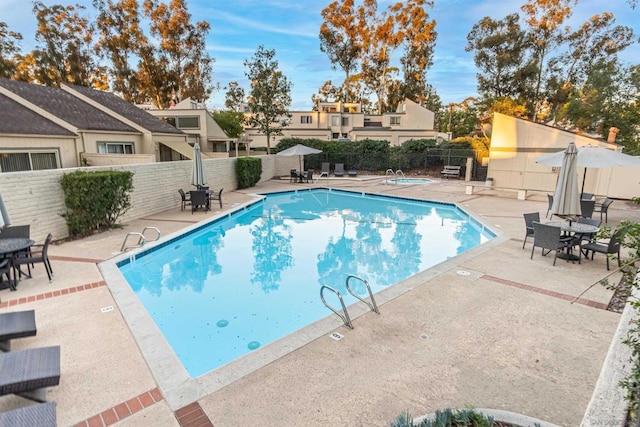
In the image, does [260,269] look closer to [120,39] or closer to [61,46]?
[120,39]

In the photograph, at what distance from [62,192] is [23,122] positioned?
8.68 meters

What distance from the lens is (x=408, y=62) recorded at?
148ft

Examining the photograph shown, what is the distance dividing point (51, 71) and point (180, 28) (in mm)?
14558

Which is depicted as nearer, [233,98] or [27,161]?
[27,161]

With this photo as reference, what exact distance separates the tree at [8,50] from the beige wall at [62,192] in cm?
3327

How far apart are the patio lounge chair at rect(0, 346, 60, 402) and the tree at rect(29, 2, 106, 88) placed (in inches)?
1738

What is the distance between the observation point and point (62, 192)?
9.15 m

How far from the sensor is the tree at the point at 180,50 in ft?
128

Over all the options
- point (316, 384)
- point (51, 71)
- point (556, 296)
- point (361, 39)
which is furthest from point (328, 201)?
point (51, 71)

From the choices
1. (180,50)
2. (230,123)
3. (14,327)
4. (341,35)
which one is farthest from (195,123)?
(14,327)

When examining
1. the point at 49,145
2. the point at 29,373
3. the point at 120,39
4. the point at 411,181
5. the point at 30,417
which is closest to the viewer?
the point at 30,417

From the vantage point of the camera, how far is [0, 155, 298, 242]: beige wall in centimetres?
810

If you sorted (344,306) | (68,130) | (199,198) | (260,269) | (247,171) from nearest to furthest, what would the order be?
(344,306), (260,269), (199,198), (68,130), (247,171)

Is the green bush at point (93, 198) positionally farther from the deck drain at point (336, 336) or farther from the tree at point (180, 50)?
the tree at point (180, 50)
